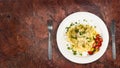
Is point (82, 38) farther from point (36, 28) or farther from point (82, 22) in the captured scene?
point (36, 28)

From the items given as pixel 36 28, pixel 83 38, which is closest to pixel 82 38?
pixel 83 38

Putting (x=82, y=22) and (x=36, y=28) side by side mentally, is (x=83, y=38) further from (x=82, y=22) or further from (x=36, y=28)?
(x=36, y=28)

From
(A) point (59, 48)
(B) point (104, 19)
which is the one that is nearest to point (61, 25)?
(A) point (59, 48)

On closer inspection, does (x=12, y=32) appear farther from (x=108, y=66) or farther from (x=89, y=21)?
(x=108, y=66)
